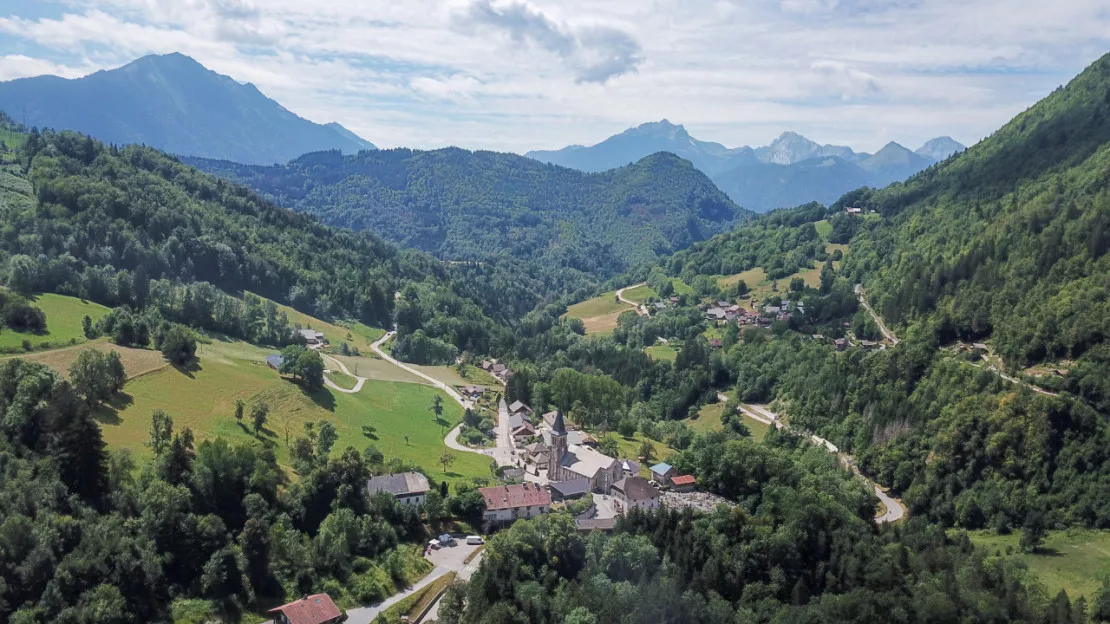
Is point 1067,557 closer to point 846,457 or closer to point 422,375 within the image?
point 846,457

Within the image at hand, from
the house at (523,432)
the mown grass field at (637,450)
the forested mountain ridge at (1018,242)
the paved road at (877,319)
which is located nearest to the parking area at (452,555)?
the mown grass field at (637,450)

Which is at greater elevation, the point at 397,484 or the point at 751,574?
the point at 397,484

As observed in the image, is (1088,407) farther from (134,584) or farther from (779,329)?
(134,584)

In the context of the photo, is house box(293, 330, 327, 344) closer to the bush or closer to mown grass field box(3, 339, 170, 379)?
the bush

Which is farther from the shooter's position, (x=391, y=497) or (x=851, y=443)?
(x=851, y=443)

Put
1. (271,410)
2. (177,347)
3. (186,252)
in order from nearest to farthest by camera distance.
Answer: (271,410)
(177,347)
(186,252)

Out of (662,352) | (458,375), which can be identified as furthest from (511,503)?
(662,352)

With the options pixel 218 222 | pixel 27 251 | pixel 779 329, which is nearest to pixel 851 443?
pixel 779 329
